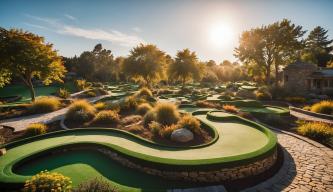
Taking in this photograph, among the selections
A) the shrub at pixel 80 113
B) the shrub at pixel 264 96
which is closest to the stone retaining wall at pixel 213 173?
the shrub at pixel 80 113

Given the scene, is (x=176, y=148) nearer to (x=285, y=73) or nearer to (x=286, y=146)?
(x=286, y=146)

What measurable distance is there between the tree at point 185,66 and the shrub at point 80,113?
23257 millimetres

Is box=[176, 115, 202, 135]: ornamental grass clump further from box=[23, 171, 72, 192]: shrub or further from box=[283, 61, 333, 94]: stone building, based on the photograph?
box=[283, 61, 333, 94]: stone building

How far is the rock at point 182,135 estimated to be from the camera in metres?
10.7

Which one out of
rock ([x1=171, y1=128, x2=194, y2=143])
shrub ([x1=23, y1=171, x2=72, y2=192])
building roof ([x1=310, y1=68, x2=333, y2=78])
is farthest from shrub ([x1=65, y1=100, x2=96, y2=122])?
building roof ([x1=310, y1=68, x2=333, y2=78])

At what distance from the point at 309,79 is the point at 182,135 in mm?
29427

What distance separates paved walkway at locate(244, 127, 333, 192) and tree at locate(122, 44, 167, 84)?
27067 millimetres

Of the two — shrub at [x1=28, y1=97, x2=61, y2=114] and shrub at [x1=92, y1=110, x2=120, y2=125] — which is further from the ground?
shrub at [x1=28, y1=97, x2=61, y2=114]

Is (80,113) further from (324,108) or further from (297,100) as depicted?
(297,100)

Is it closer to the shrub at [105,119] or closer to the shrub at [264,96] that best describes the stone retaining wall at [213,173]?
the shrub at [105,119]

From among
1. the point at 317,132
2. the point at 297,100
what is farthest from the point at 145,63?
the point at 317,132

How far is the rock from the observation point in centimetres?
1066

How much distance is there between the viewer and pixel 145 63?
117 ft

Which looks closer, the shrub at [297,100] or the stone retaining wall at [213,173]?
the stone retaining wall at [213,173]
